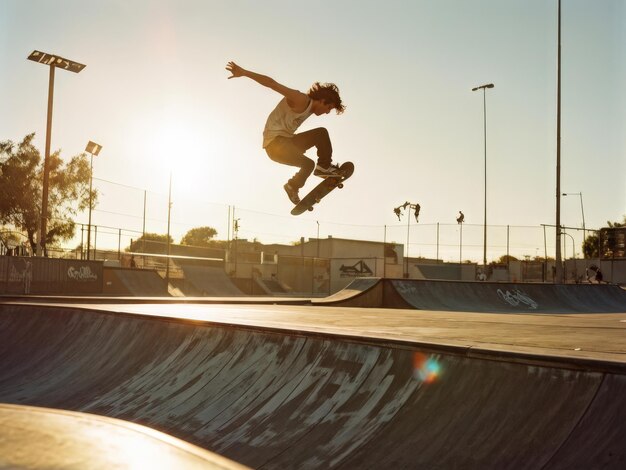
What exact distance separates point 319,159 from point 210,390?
3.05 m

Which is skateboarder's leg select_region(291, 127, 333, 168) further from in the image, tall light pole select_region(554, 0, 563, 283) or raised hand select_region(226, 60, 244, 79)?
tall light pole select_region(554, 0, 563, 283)

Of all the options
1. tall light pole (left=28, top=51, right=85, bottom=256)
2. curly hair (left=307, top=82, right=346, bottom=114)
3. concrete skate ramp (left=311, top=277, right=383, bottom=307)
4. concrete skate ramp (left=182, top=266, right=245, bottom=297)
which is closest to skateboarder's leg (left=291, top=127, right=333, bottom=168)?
curly hair (left=307, top=82, right=346, bottom=114)

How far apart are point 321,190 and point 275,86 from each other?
6.09ft

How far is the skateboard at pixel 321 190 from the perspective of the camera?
7.25 m

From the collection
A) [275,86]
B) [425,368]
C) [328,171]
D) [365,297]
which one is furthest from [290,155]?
[365,297]

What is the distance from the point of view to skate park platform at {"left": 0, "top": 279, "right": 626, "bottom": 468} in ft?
8.64

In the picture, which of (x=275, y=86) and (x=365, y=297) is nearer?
(x=275, y=86)

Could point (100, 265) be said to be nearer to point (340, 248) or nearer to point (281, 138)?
point (281, 138)

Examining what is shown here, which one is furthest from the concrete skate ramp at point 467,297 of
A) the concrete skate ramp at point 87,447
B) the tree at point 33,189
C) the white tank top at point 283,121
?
the tree at point 33,189

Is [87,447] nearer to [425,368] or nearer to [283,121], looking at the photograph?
[425,368]

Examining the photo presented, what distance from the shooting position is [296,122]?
6.22 m

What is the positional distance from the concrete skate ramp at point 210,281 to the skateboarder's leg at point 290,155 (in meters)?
25.2

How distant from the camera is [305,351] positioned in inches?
175

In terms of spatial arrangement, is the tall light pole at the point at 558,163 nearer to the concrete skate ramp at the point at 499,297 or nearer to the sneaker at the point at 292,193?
the concrete skate ramp at the point at 499,297
